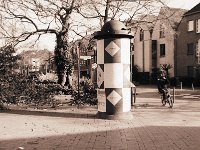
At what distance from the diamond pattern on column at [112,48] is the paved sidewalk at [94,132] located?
2351 millimetres

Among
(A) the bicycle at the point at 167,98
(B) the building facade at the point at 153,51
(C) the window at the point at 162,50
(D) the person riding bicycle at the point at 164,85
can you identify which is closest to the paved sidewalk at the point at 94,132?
(A) the bicycle at the point at 167,98

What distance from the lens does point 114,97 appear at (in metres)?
11.7

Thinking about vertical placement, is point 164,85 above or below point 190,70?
below

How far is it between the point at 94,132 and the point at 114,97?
2797 millimetres

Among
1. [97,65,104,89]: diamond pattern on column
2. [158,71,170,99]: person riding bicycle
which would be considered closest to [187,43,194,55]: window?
[158,71,170,99]: person riding bicycle

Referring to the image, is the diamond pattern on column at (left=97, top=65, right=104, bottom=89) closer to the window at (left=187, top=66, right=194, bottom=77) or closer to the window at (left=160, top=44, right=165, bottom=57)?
the window at (left=187, top=66, right=194, bottom=77)

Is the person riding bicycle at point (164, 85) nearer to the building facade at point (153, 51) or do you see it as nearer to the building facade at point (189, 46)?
the building facade at point (189, 46)

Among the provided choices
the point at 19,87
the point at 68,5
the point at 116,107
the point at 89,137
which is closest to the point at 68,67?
the point at 68,5

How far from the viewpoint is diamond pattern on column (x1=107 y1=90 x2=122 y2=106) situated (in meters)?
11.7

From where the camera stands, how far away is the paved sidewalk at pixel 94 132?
737 cm

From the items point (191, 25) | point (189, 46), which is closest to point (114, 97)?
point (191, 25)

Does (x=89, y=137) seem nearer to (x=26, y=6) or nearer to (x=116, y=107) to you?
(x=116, y=107)

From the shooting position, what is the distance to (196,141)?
7.87m

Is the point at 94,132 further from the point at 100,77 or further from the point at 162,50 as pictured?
the point at 162,50
